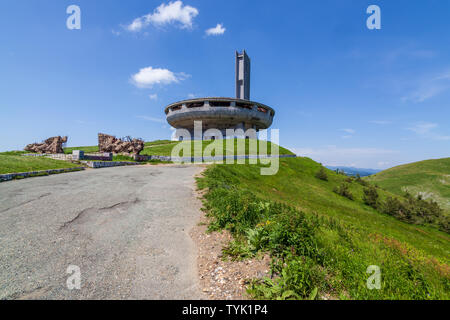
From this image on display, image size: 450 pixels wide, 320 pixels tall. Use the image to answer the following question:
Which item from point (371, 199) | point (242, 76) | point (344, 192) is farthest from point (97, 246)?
point (242, 76)

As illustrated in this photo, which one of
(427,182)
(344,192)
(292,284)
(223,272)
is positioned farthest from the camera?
(427,182)

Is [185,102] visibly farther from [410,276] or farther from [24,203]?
[410,276]

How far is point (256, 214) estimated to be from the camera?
6.56m

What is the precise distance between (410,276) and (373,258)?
2.48 ft

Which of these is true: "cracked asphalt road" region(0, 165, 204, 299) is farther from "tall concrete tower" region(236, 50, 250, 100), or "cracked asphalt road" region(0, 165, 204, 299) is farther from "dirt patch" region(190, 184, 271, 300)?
"tall concrete tower" region(236, 50, 250, 100)

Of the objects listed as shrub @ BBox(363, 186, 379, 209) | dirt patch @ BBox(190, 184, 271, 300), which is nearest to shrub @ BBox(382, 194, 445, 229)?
shrub @ BBox(363, 186, 379, 209)

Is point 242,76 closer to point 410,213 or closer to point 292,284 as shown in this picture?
point 410,213

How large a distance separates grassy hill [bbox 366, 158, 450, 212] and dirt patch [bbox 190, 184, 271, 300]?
8616 cm

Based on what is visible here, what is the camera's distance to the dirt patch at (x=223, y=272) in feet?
11.7

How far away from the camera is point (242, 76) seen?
6938cm

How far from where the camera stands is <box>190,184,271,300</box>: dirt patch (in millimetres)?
3570

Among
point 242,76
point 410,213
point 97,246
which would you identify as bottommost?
point 410,213

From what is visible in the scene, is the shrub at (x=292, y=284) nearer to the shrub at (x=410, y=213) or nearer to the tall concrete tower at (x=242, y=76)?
the shrub at (x=410, y=213)

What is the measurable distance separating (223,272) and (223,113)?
55747 millimetres
